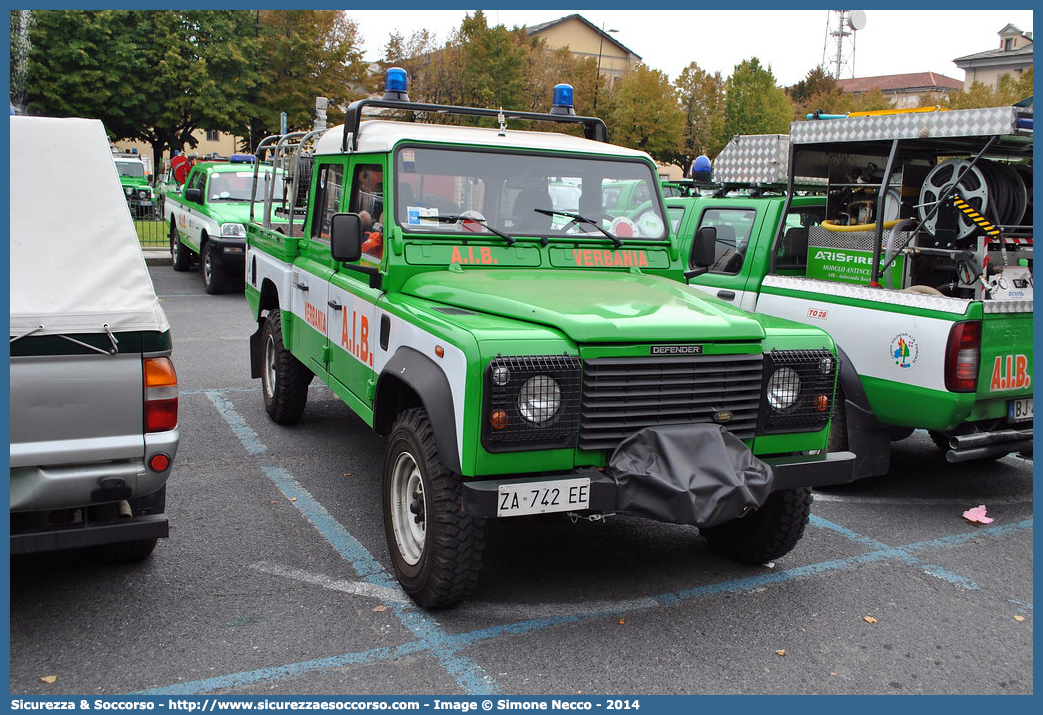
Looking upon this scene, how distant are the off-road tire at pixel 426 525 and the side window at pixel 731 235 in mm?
3237

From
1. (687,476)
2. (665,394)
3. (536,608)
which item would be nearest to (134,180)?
(536,608)

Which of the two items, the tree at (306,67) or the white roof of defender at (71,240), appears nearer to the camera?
the white roof of defender at (71,240)

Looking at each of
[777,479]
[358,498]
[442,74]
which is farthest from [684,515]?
[442,74]

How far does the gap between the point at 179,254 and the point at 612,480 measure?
583 inches

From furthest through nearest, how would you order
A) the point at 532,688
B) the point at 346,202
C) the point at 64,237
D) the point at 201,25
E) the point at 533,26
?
the point at 533,26 → the point at 201,25 → the point at 346,202 → the point at 64,237 → the point at 532,688

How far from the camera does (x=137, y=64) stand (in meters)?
34.4

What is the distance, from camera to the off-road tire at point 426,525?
3750 mm

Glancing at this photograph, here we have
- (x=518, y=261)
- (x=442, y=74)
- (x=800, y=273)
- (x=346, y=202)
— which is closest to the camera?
(x=518, y=261)

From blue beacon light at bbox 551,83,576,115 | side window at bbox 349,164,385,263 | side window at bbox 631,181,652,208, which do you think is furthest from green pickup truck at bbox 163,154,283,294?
side window at bbox 631,181,652,208

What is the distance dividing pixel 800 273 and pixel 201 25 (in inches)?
1403

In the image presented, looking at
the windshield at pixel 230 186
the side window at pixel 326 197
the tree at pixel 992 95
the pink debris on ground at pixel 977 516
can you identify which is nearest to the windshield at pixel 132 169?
the windshield at pixel 230 186

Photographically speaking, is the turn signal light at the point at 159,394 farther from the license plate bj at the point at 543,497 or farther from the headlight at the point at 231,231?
the headlight at the point at 231,231

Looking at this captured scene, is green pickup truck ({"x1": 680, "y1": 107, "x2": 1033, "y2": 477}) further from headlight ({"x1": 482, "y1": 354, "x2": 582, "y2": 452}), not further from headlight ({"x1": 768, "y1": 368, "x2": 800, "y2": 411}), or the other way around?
headlight ({"x1": 482, "y1": 354, "x2": 582, "y2": 452})

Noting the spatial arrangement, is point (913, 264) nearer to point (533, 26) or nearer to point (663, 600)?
point (663, 600)
